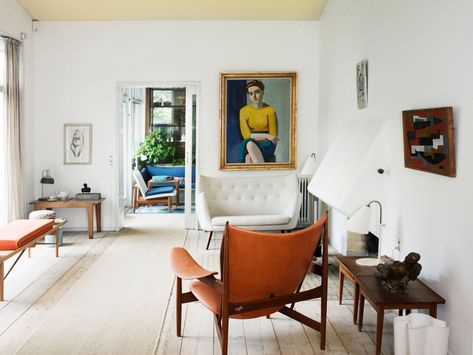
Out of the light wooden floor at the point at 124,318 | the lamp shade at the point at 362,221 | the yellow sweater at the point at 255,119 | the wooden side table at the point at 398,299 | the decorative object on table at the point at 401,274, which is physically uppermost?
the yellow sweater at the point at 255,119

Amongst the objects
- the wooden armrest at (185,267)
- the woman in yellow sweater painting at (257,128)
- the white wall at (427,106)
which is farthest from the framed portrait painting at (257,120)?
the wooden armrest at (185,267)

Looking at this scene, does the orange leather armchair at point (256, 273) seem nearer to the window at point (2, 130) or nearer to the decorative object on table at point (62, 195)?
the window at point (2, 130)

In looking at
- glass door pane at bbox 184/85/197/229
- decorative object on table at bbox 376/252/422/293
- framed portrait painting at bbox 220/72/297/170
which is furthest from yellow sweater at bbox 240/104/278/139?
decorative object on table at bbox 376/252/422/293

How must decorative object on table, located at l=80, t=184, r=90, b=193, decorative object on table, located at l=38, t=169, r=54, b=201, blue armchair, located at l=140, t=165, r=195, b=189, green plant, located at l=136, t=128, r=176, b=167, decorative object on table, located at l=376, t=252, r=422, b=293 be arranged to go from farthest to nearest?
blue armchair, located at l=140, t=165, r=195, b=189 → green plant, located at l=136, t=128, r=176, b=167 → decorative object on table, located at l=80, t=184, r=90, b=193 → decorative object on table, located at l=38, t=169, r=54, b=201 → decorative object on table, located at l=376, t=252, r=422, b=293

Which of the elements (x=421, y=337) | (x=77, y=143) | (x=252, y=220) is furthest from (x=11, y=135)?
(x=421, y=337)

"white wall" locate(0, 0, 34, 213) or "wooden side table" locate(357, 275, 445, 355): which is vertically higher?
"white wall" locate(0, 0, 34, 213)

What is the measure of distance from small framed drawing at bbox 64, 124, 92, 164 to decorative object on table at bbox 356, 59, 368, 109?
3913mm

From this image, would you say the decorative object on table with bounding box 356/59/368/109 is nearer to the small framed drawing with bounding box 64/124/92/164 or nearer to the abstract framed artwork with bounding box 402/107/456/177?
the abstract framed artwork with bounding box 402/107/456/177

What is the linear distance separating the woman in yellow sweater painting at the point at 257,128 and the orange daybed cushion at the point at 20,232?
9.92 feet

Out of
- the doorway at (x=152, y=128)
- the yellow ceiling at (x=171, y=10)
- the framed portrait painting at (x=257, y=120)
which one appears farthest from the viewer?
the doorway at (x=152, y=128)

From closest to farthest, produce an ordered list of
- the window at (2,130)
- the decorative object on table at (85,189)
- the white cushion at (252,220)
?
1. the white cushion at (252,220)
2. the window at (2,130)
3. the decorative object on table at (85,189)

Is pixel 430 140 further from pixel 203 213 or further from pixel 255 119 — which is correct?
pixel 255 119

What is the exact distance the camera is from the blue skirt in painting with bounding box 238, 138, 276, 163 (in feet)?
24.1

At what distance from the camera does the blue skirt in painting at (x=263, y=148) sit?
734 cm
